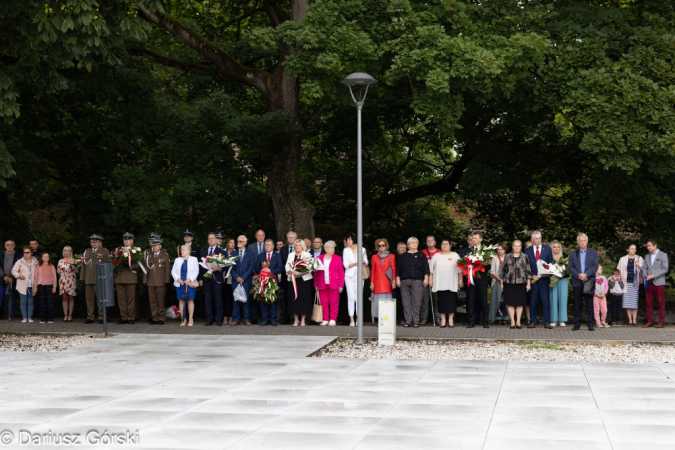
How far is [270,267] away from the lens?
19.3 metres

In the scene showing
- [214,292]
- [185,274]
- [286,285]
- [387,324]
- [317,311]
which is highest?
[185,274]

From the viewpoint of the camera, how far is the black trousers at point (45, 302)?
2083 centimetres

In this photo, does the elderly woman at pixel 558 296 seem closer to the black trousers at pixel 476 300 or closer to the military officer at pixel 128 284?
the black trousers at pixel 476 300

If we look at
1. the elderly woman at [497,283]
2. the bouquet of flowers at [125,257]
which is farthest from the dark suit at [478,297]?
the bouquet of flowers at [125,257]

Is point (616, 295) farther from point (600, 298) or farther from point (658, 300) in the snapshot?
point (658, 300)

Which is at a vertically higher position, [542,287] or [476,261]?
[476,261]

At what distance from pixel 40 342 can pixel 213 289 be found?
12.7 ft

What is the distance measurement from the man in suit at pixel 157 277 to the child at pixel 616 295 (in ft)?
30.6

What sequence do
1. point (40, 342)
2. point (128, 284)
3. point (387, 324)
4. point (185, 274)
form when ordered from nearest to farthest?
point (387, 324), point (40, 342), point (185, 274), point (128, 284)

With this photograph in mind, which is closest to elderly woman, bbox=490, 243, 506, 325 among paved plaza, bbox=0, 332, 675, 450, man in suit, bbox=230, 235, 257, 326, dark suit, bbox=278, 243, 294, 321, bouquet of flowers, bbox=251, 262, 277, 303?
dark suit, bbox=278, 243, 294, 321

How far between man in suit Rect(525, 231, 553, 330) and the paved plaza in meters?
4.79

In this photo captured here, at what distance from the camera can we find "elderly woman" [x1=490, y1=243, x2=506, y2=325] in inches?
761

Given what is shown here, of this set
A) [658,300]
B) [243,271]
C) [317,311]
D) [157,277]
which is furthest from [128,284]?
[658,300]

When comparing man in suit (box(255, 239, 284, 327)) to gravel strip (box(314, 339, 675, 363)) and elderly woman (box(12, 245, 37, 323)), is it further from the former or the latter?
elderly woman (box(12, 245, 37, 323))
